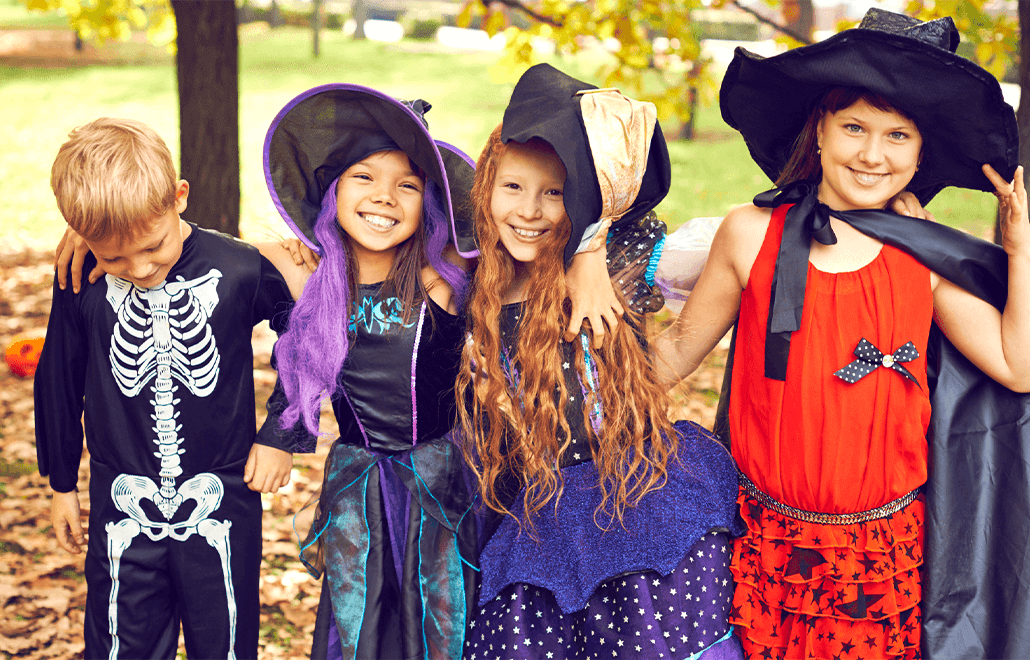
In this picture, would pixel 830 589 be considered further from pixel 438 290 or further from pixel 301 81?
pixel 301 81

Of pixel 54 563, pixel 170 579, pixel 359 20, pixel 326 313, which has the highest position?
pixel 359 20

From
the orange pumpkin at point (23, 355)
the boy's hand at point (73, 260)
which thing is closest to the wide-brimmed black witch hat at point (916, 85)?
the boy's hand at point (73, 260)

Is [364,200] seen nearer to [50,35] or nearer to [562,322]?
[562,322]

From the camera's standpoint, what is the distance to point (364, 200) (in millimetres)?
2498

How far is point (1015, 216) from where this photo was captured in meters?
2.19

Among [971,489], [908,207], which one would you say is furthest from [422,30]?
[971,489]

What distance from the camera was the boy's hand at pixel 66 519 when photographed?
268 centimetres

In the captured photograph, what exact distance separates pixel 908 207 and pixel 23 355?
5.91 meters

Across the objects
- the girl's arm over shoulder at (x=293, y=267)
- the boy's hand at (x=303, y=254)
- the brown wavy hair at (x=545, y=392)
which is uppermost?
the boy's hand at (x=303, y=254)

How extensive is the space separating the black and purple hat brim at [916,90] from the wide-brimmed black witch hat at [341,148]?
88 centimetres

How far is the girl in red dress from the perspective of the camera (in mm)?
2209

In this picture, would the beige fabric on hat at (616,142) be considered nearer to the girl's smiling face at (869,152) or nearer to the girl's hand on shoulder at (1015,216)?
the girl's smiling face at (869,152)

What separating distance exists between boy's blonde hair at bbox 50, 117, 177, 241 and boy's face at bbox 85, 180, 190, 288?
22 millimetres

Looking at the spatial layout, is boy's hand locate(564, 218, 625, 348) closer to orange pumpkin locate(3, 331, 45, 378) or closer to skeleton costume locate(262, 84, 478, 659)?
skeleton costume locate(262, 84, 478, 659)
